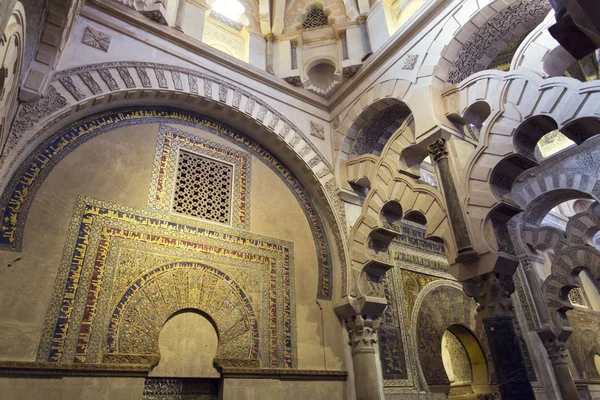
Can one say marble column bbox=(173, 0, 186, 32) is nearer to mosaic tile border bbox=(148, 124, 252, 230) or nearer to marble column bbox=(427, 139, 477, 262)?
mosaic tile border bbox=(148, 124, 252, 230)

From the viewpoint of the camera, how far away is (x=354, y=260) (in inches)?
208

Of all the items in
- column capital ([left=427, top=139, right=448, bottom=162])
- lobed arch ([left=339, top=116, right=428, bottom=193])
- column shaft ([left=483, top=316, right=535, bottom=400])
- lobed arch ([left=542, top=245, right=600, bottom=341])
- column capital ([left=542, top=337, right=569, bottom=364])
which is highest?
lobed arch ([left=339, top=116, right=428, bottom=193])

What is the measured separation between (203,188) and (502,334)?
3.68 m

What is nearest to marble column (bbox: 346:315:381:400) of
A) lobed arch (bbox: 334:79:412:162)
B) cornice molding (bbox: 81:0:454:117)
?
lobed arch (bbox: 334:79:412:162)

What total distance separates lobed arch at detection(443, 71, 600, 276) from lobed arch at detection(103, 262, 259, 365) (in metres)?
2.67

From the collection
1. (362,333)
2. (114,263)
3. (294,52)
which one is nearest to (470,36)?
(294,52)

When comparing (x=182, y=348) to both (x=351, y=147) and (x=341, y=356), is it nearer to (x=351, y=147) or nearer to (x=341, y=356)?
(x=341, y=356)

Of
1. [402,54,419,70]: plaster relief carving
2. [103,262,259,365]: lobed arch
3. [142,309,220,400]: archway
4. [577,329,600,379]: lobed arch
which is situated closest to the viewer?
[103,262,259,365]: lobed arch

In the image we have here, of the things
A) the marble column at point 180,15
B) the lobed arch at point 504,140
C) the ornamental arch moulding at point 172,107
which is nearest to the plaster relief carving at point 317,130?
the ornamental arch moulding at point 172,107

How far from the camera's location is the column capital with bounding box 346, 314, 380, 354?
194 inches

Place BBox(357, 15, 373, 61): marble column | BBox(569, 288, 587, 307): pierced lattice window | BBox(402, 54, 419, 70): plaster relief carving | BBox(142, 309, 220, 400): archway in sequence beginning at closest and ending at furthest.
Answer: BBox(142, 309, 220, 400): archway < BBox(402, 54, 419, 70): plaster relief carving < BBox(357, 15, 373, 61): marble column < BBox(569, 288, 587, 307): pierced lattice window

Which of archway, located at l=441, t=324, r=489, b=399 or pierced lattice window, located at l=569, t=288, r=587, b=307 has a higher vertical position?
pierced lattice window, located at l=569, t=288, r=587, b=307

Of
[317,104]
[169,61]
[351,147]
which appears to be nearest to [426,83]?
[351,147]

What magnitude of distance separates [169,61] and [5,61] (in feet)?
11.0
